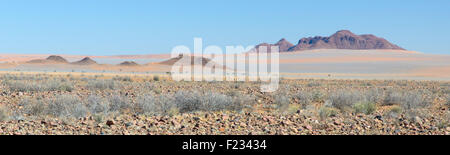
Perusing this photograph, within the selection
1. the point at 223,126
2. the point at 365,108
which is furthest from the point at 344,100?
the point at 223,126

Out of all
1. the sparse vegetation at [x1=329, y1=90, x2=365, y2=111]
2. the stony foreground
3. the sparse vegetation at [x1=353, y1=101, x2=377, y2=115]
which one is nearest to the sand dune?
the sparse vegetation at [x1=329, y1=90, x2=365, y2=111]

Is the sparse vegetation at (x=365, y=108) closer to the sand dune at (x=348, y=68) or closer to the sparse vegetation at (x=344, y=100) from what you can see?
the sparse vegetation at (x=344, y=100)

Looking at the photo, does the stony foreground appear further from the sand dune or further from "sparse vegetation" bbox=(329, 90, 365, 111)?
A: the sand dune

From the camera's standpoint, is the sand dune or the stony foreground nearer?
the stony foreground

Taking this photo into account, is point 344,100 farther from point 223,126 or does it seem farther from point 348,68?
point 348,68

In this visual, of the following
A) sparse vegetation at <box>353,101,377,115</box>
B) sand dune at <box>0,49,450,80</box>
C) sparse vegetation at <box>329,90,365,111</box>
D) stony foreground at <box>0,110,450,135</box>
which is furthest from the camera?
sand dune at <box>0,49,450,80</box>

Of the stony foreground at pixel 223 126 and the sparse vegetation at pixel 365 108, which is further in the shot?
the sparse vegetation at pixel 365 108

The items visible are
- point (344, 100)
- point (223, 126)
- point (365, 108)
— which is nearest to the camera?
point (223, 126)

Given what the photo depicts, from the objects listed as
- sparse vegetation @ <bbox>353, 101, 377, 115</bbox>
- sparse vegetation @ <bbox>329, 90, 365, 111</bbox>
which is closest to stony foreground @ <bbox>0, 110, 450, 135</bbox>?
sparse vegetation @ <bbox>353, 101, 377, 115</bbox>

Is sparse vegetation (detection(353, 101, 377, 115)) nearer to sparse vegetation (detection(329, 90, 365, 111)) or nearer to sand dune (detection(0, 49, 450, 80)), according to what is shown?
sparse vegetation (detection(329, 90, 365, 111))

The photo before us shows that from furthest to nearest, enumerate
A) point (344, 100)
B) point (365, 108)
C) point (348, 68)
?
point (348, 68) → point (344, 100) → point (365, 108)

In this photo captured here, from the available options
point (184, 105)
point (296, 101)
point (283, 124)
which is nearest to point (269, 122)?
point (283, 124)

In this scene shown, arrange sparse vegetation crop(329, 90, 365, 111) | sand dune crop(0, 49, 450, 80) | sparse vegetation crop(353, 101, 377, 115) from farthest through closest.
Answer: sand dune crop(0, 49, 450, 80) < sparse vegetation crop(329, 90, 365, 111) < sparse vegetation crop(353, 101, 377, 115)

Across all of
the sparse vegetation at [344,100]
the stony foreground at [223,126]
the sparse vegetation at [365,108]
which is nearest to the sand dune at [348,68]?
the sparse vegetation at [344,100]
